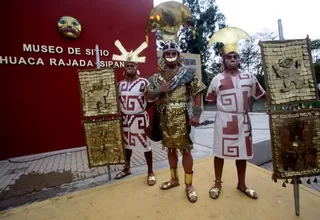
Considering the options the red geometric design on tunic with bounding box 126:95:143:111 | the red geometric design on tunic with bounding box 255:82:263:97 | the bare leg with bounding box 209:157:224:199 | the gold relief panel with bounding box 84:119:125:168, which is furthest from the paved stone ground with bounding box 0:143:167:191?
the red geometric design on tunic with bounding box 255:82:263:97

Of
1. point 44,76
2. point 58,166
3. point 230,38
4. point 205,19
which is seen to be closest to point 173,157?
point 230,38

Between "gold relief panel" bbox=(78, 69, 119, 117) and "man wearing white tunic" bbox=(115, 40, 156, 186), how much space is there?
0.39ft

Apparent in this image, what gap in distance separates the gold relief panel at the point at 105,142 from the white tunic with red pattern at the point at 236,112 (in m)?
1.18

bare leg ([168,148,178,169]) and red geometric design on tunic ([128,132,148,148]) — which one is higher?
red geometric design on tunic ([128,132,148,148])

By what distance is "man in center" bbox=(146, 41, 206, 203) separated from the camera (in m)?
1.91

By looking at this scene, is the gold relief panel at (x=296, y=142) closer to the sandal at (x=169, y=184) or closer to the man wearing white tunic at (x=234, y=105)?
the man wearing white tunic at (x=234, y=105)

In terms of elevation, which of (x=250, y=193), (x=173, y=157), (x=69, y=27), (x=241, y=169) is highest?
(x=69, y=27)

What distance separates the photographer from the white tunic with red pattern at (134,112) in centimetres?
230

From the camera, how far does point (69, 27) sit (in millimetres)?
3924

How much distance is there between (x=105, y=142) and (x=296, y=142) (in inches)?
75.3

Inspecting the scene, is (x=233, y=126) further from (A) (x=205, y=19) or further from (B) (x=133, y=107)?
(A) (x=205, y=19)

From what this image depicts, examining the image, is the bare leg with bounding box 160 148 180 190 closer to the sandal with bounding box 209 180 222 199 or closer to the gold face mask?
the sandal with bounding box 209 180 222 199

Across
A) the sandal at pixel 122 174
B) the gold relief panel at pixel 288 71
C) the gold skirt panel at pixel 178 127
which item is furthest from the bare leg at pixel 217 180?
the sandal at pixel 122 174

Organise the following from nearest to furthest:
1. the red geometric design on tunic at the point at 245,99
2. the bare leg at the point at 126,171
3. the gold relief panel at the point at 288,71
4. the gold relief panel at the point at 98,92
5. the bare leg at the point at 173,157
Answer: the gold relief panel at the point at 288,71 < the red geometric design on tunic at the point at 245,99 < the bare leg at the point at 173,157 < the gold relief panel at the point at 98,92 < the bare leg at the point at 126,171
